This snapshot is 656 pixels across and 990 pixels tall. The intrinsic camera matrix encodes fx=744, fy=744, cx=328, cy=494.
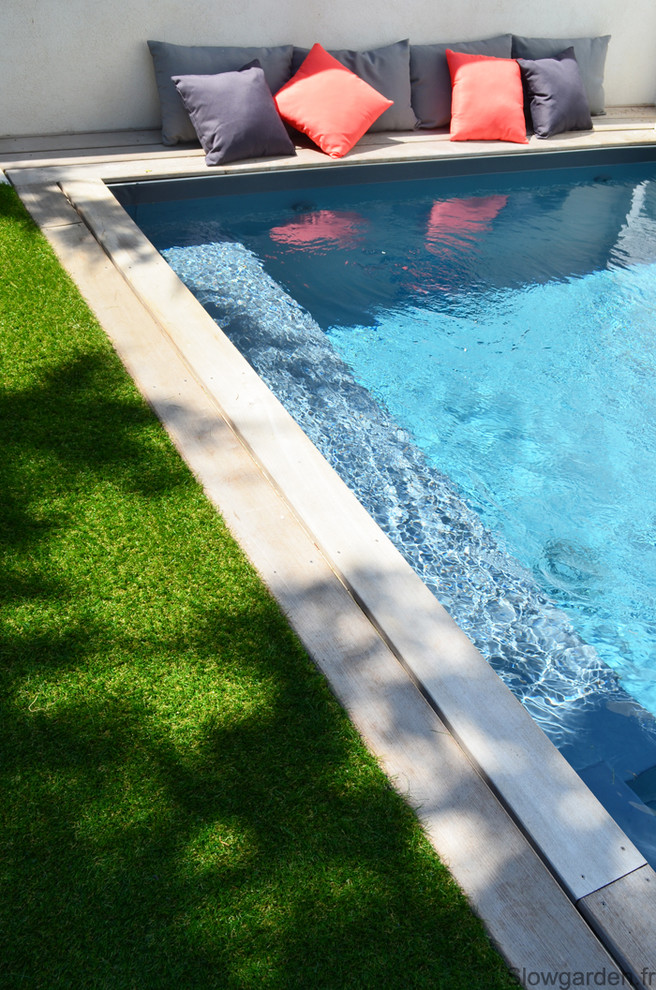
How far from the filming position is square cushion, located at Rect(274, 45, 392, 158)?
17.8ft

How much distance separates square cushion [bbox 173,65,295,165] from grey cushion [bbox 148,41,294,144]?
113 millimetres

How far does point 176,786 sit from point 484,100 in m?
6.00

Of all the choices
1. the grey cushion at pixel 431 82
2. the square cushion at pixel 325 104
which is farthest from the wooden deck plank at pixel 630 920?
the grey cushion at pixel 431 82

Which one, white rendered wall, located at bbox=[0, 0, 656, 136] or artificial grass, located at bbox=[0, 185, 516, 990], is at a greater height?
white rendered wall, located at bbox=[0, 0, 656, 136]

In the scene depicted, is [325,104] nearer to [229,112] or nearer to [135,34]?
[229,112]

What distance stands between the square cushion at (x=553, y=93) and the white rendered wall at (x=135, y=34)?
61cm

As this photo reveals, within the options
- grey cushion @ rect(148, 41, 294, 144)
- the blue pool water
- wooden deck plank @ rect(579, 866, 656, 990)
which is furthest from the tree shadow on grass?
grey cushion @ rect(148, 41, 294, 144)

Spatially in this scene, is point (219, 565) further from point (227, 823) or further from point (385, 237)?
point (385, 237)

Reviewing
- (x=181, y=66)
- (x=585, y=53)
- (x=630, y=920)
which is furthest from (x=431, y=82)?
(x=630, y=920)

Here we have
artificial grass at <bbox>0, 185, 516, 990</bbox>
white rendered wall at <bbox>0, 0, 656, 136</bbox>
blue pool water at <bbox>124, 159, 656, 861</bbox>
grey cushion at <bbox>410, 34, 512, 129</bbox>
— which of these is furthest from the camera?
grey cushion at <bbox>410, 34, 512, 129</bbox>

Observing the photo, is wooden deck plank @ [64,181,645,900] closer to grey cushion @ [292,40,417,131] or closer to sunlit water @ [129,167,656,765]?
sunlit water @ [129,167,656,765]

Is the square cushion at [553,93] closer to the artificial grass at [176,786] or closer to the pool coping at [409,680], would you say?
the pool coping at [409,680]

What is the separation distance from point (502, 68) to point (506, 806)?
6.10 metres

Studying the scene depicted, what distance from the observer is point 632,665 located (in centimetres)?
263
